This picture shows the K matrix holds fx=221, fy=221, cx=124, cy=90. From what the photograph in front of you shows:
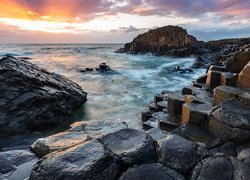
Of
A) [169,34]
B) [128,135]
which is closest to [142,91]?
[128,135]

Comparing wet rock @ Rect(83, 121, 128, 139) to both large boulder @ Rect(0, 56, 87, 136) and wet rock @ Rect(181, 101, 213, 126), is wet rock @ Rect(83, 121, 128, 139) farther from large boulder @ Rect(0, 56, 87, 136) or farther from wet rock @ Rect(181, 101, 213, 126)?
large boulder @ Rect(0, 56, 87, 136)

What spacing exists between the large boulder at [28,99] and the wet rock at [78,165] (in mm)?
4950

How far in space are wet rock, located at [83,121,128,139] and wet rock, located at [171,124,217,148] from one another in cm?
124

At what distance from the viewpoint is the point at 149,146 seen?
3.12 meters

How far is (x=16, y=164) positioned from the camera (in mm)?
3135

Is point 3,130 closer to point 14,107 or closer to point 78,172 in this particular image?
point 14,107

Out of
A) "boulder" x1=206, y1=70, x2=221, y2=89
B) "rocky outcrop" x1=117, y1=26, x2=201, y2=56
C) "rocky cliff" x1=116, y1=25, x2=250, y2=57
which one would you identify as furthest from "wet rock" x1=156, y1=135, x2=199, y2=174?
"rocky outcrop" x1=117, y1=26, x2=201, y2=56

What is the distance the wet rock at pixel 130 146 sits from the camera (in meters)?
2.90

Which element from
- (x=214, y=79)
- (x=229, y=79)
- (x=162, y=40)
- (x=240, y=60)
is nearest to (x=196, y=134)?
(x=229, y=79)

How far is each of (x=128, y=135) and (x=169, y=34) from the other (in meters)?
57.5

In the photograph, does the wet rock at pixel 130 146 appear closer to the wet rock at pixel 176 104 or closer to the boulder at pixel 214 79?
the wet rock at pixel 176 104

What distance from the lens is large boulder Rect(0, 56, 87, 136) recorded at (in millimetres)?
7195

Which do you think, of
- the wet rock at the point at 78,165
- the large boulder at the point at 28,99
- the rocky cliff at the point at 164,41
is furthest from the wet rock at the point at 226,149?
the rocky cliff at the point at 164,41

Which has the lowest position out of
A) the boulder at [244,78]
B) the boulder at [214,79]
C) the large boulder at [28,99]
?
the large boulder at [28,99]
